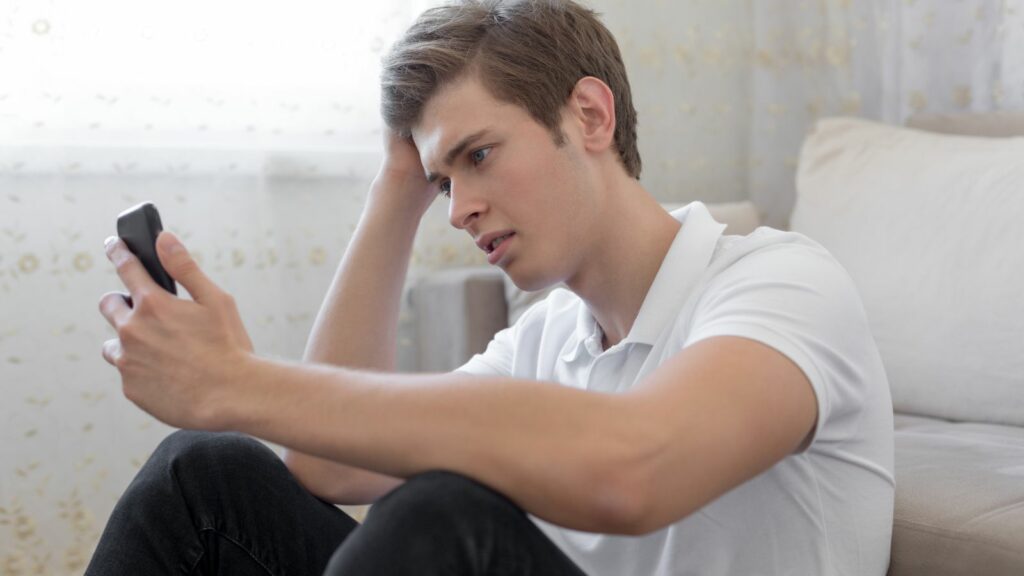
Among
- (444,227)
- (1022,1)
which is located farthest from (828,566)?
(1022,1)

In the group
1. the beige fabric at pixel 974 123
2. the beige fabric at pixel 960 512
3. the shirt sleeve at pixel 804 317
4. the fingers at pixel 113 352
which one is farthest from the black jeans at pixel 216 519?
the beige fabric at pixel 974 123

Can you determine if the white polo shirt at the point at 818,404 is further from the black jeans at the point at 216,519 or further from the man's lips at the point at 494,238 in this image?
the black jeans at the point at 216,519

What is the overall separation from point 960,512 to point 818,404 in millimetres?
393

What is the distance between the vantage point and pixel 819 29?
2586 millimetres

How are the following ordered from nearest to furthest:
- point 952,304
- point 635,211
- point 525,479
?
point 525,479 < point 635,211 < point 952,304

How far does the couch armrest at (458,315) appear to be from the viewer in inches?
77.8

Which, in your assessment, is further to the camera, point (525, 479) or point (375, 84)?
point (375, 84)

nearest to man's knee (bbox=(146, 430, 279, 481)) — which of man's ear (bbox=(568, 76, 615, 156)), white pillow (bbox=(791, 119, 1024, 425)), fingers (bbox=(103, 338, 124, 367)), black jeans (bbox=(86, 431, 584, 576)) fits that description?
black jeans (bbox=(86, 431, 584, 576))

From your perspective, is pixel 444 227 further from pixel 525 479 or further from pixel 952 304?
pixel 525 479

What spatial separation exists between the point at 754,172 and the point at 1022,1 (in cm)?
66

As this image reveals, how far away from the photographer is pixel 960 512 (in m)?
1.20

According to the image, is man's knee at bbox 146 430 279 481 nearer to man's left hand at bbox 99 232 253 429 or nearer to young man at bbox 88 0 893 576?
young man at bbox 88 0 893 576

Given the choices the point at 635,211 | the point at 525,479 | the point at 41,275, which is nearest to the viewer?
the point at 525,479

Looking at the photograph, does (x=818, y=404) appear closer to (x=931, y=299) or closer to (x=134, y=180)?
(x=931, y=299)
